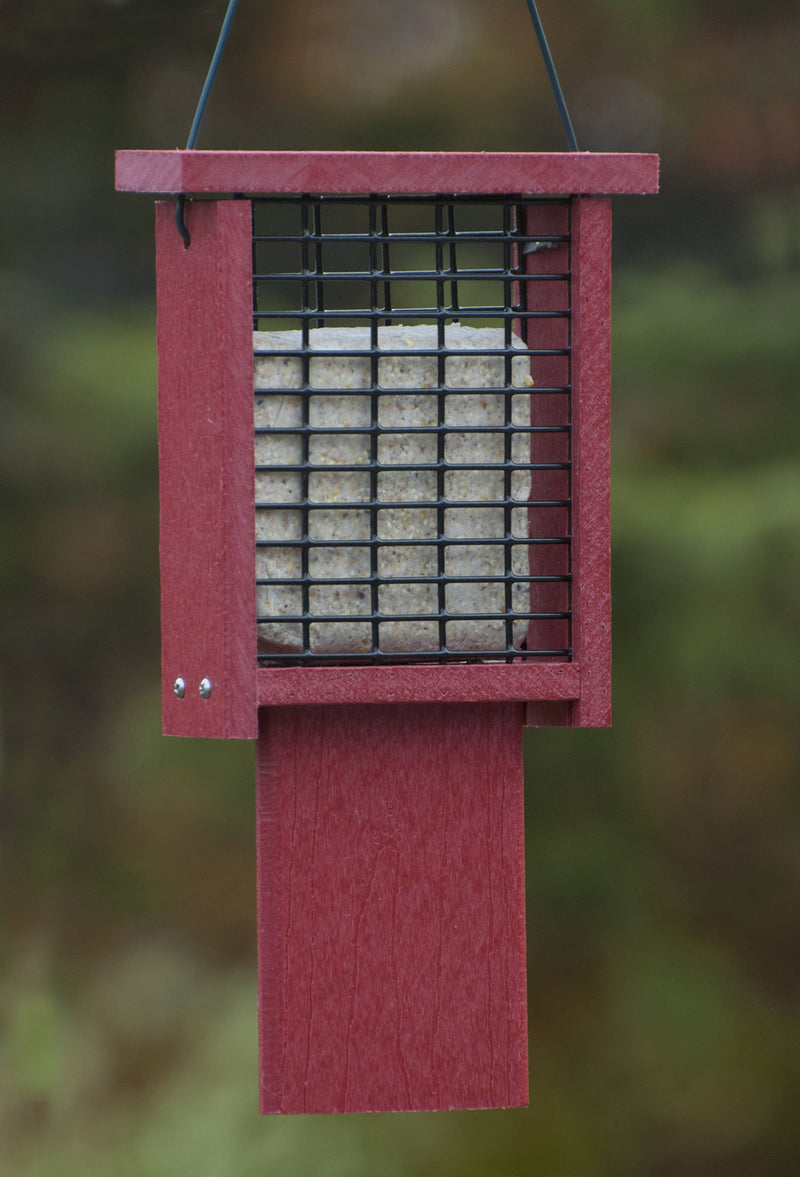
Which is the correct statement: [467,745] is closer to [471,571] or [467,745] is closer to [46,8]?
[471,571]

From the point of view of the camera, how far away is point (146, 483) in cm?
454

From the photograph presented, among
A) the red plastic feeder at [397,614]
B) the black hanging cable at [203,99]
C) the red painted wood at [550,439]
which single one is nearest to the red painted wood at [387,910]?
the red plastic feeder at [397,614]

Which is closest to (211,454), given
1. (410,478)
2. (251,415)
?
(251,415)

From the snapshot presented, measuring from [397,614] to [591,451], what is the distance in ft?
0.69

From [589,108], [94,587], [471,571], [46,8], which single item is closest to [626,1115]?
[94,587]

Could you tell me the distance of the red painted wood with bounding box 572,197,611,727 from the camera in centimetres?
164

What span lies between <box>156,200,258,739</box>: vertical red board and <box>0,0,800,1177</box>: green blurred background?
2.64 m

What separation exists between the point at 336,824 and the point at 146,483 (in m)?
2.95

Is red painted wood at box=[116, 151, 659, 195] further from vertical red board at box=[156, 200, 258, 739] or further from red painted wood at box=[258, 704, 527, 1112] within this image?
red painted wood at box=[258, 704, 527, 1112]

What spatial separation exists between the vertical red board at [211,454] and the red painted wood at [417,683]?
33 mm

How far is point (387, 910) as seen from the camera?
1679 millimetres

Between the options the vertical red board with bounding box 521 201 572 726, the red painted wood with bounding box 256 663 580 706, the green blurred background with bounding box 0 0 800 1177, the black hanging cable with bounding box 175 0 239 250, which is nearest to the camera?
the black hanging cable with bounding box 175 0 239 250

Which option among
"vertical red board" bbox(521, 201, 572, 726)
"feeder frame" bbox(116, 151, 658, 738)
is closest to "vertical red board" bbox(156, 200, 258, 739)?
"feeder frame" bbox(116, 151, 658, 738)

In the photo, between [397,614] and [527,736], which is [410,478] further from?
[527,736]
